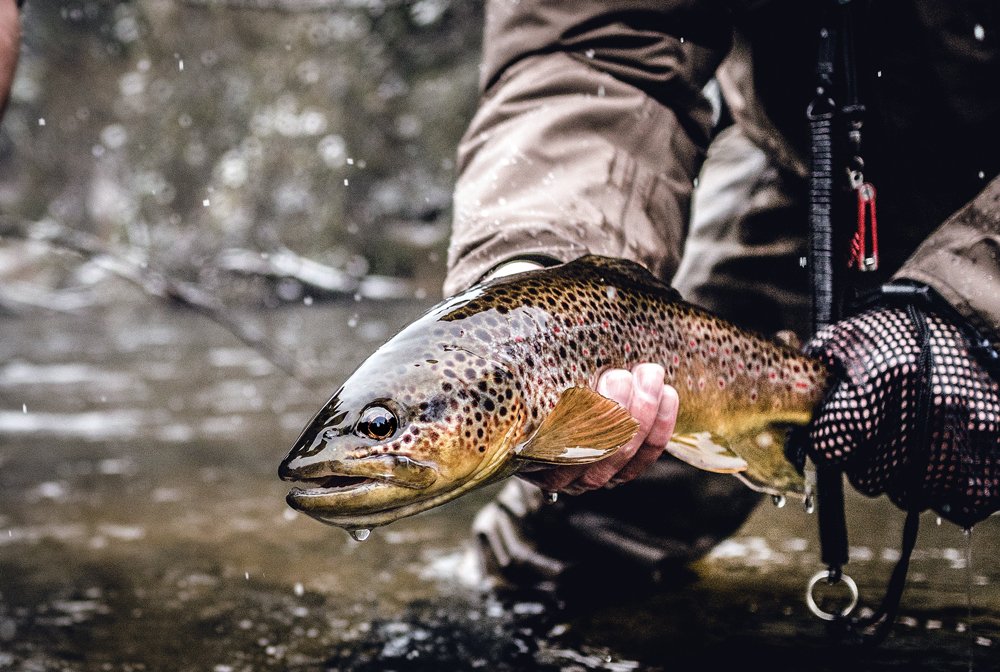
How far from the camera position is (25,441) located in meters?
4.84

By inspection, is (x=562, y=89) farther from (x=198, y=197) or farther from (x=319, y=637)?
(x=198, y=197)

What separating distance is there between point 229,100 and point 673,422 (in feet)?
43.8

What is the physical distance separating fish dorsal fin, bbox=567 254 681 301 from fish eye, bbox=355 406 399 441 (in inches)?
18.5

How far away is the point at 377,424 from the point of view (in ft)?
4.20

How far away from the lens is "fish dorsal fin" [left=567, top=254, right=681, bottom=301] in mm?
1636

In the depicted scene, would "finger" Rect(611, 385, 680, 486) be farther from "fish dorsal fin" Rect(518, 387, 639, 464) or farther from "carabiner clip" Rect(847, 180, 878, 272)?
"carabiner clip" Rect(847, 180, 878, 272)

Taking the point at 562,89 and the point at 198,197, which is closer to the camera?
the point at 562,89

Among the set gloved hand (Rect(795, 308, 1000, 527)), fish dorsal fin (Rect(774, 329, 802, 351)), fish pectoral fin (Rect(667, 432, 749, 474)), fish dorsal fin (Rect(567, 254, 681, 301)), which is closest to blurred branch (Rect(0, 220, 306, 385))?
fish dorsal fin (Rect(567, 254, 681, 301))

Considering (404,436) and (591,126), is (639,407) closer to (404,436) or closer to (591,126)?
(404,436)

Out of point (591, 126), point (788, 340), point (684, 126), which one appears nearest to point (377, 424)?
point (788, 340)

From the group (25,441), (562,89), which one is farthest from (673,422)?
(25,441)

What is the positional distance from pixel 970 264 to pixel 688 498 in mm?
1048

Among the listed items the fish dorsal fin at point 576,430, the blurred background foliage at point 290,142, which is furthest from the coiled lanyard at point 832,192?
the blurred background foliage at point 290,142

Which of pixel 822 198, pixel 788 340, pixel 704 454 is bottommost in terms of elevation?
pixel 704 454
